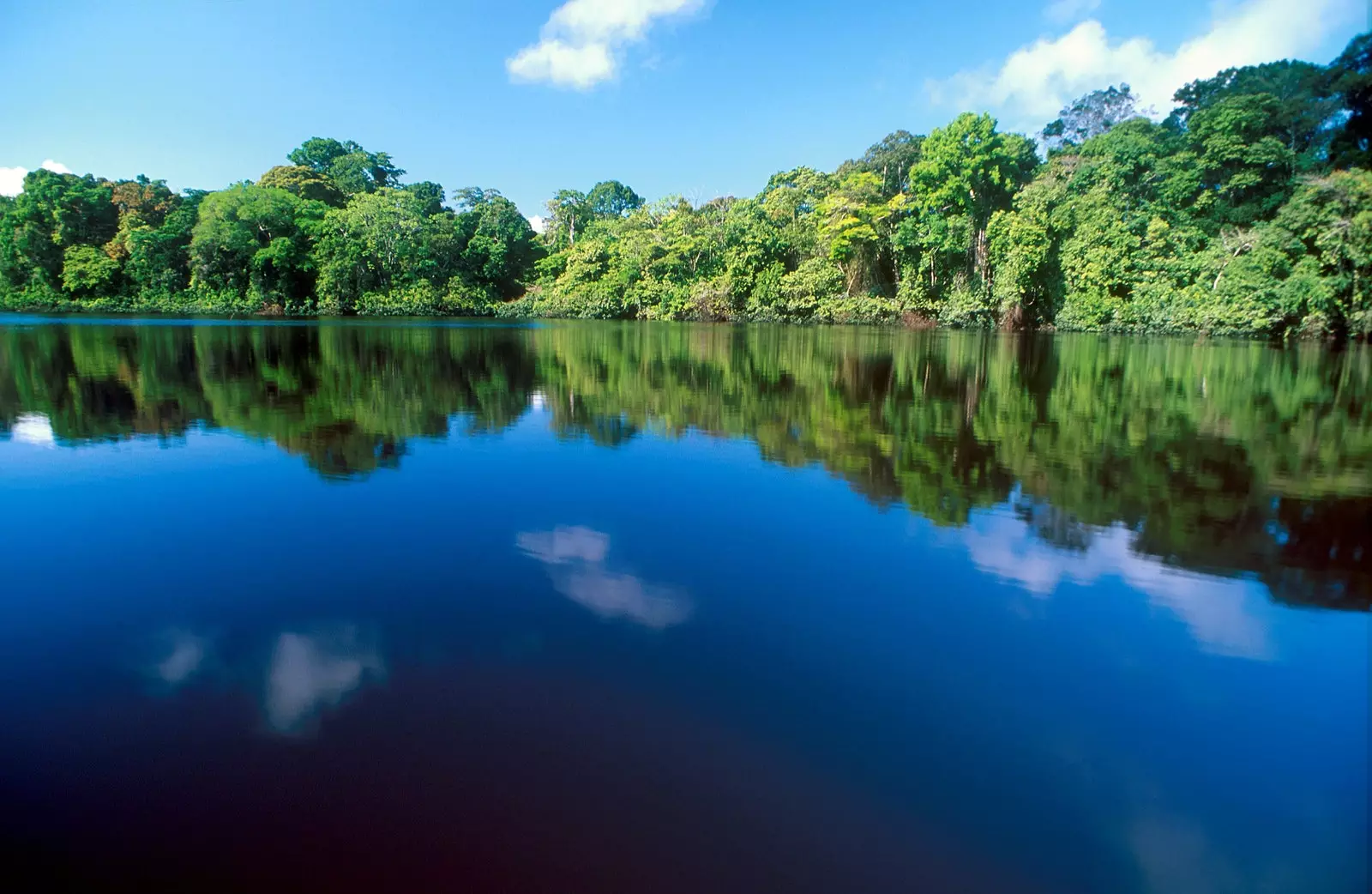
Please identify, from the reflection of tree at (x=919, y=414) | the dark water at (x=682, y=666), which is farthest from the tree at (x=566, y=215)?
the dark water at (x=682, y=666)

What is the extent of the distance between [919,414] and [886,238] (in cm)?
3009

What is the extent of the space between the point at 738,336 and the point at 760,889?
24.0 metres

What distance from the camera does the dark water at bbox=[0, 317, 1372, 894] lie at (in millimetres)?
2064

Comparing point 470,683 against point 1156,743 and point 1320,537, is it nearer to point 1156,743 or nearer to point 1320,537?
point 1156,743

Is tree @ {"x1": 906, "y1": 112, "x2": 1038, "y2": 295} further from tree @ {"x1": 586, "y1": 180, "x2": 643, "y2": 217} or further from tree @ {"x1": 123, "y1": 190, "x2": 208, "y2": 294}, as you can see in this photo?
tree @ {"x1": 123, "y1": 190, "x2": 208, "y2": 294}

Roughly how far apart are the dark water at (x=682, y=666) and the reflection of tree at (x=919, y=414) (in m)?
0.08

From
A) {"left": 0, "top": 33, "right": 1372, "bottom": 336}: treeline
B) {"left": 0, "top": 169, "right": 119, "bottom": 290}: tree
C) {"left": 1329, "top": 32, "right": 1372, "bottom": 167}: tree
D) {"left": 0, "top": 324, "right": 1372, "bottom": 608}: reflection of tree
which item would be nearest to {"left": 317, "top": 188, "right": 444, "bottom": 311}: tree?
{"left": 0, "top": 33, "right": 1372, "bottom": 336}: treeline

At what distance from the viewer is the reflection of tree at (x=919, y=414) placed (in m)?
5.19

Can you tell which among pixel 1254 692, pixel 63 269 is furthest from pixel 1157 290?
pixel 63 269

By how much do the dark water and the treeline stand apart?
76.8 feet

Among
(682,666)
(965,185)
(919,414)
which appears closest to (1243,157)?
(965,185)

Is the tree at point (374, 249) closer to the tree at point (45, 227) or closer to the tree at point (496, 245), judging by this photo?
the tree at point (496, 245)

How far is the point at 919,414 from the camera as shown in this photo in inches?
354

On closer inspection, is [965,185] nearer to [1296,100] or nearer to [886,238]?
[886,238]
